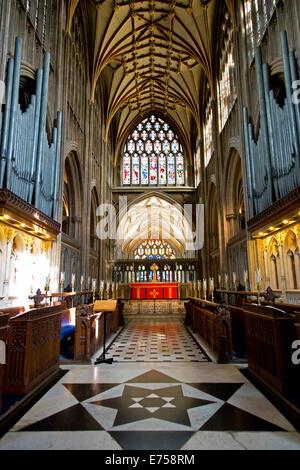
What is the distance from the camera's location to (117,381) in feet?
13.8

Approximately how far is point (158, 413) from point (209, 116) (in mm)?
19380

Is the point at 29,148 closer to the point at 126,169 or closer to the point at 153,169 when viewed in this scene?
the point at 126,169

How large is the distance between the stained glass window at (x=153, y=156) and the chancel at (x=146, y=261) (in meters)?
1.68

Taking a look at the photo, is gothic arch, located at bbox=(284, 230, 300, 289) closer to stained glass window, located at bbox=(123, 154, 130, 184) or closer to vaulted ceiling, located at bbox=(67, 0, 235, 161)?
vaulted ceiling, located at bbox=(67, 0, 235, 161)

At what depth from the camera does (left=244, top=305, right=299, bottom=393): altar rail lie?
3.41 meters

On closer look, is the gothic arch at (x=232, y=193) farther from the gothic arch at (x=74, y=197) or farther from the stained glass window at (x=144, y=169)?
the stained glass window at (x=144, y=169)

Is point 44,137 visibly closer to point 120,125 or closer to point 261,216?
point 261,216

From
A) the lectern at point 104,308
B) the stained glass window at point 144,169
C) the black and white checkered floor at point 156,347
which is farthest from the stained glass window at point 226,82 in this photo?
the lectern at point 104,308

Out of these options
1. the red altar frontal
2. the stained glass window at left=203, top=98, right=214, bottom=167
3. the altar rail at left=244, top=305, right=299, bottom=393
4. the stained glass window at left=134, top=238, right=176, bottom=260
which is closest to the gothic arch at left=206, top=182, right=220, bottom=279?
the stained glass window at left=203, top=98, right=214, bottom=167

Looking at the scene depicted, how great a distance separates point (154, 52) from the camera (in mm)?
20234

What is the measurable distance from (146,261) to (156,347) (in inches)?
633

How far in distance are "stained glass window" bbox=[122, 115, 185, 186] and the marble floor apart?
2321 centimetres

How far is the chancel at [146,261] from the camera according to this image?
308 cm

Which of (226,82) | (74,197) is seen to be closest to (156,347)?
(74,197)
